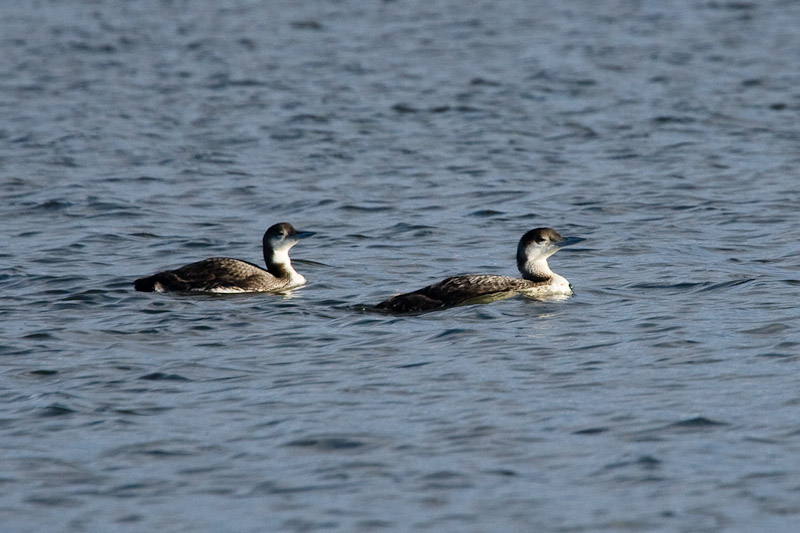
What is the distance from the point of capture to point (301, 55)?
32.0m

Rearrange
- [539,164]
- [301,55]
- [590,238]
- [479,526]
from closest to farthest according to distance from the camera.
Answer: [479,526] → [590,238] → [539,164] → [301,55]

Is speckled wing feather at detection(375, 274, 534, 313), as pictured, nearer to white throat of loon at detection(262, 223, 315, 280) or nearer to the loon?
the loon

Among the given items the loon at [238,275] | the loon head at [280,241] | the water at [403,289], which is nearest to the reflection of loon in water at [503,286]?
the water at [403,289]

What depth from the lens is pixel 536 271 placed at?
13.8 meters

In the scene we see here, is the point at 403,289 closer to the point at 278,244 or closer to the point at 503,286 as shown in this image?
the point at 503,286

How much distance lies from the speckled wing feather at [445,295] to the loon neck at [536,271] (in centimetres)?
67

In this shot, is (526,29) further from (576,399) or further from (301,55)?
(576,399)

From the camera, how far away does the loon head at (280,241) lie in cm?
1485

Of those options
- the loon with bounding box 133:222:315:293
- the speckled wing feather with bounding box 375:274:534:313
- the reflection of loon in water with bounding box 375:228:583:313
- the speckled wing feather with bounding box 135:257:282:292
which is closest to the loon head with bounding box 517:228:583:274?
the reflection of loon in water with bounding box 375:228:583:313

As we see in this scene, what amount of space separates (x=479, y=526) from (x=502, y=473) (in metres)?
0.82

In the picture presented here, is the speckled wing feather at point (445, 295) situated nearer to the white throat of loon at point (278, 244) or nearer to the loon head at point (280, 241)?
the white throat of loon at point (278, 244)

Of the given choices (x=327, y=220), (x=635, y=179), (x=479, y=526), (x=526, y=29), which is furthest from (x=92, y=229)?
(x=526, y=29)

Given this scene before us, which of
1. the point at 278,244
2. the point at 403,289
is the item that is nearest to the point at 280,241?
the point at 278,244

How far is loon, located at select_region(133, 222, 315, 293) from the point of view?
45.3ft
